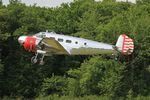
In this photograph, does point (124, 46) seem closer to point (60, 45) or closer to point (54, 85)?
point (60, 45)

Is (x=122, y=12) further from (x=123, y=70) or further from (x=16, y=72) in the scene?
(x=16, y=72)

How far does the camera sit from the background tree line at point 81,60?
65812mm

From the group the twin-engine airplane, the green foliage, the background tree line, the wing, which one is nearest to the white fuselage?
the twin-engine airplane

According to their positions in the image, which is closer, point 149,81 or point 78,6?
point 149,81

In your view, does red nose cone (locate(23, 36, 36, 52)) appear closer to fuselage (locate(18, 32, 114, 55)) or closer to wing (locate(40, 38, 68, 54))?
fuselage (locate(18, 32, 114, 55))

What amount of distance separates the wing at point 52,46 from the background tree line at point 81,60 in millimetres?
20515

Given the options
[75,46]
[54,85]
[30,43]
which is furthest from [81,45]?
A: [54,85]

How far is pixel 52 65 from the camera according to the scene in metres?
72.3

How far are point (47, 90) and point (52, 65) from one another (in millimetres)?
3387

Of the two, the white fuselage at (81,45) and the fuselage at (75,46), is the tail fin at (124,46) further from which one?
the white fuselage at (81,45)

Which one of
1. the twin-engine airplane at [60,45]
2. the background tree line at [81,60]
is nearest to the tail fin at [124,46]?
the twin-engine airplane at [60,45]

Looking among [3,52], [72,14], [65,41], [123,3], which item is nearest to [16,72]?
[3,52]

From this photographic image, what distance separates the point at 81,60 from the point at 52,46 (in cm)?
2902

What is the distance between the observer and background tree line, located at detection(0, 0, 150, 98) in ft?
216
